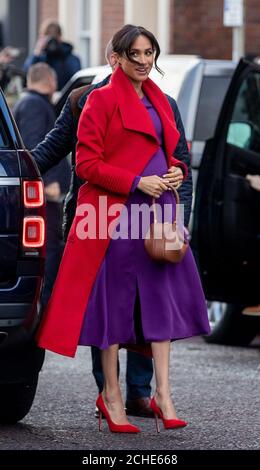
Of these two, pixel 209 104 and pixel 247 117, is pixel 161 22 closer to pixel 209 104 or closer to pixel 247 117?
pixel 209 104

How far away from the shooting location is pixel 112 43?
7609mm

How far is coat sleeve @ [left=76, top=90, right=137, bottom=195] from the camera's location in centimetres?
737

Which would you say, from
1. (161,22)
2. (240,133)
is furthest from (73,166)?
(161,22)

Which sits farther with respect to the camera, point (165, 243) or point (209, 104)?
point (209, 104)

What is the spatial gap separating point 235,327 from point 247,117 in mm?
1492

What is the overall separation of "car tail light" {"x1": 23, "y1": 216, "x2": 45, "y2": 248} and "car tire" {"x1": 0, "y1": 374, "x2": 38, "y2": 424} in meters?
Result: 0.76

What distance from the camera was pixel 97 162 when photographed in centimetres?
740

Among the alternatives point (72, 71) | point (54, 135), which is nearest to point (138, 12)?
point (72, 71)

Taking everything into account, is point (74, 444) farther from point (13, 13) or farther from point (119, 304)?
point (13, 13)

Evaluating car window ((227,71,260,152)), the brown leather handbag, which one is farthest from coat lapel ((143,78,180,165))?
car window ((227,71,260,152))

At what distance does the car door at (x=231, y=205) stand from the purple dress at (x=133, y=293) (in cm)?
318

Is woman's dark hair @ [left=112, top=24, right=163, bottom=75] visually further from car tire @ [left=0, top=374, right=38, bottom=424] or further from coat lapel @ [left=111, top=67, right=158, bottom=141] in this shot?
car tire @ [left=0, top=374, right=38, bottom=424]

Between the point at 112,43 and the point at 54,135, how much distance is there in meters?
0.61

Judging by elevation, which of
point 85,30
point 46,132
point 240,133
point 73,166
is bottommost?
point 85,30
